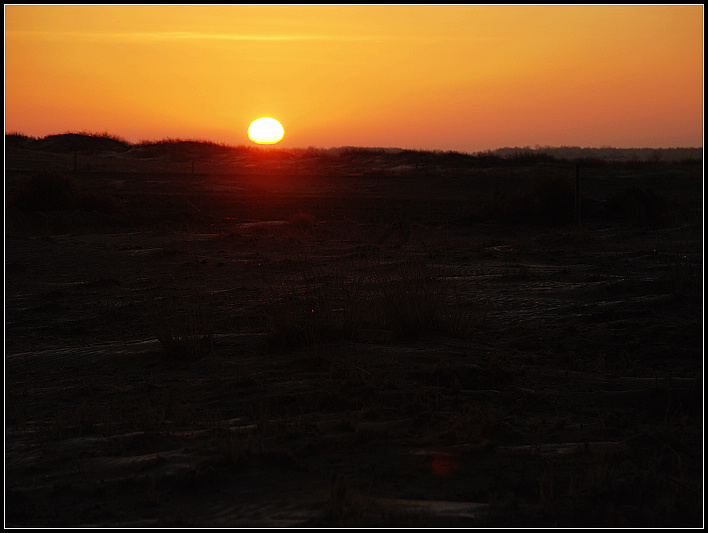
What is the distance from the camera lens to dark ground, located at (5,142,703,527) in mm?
3656

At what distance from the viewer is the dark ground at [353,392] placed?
366 cm

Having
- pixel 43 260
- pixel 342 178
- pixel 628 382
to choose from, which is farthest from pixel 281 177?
pixel 628 382

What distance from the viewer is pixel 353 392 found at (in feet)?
17.6

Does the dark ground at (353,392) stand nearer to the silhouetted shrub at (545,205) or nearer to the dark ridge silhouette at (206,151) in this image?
the silhouetted shrub at (545,205)

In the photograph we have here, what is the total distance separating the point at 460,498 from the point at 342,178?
136 ft

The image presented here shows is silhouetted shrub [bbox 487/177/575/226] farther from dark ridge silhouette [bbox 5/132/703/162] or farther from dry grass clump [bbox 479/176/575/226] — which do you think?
dark ridge silhouette [bbox 5/132/703/162]

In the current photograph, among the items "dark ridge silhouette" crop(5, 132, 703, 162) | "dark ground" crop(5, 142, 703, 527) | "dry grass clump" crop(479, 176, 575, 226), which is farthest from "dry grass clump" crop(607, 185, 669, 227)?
"dark ridge silhouette" crop(5, 132, 703, 162)

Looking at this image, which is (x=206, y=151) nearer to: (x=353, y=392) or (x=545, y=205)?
(x=545, y=205)

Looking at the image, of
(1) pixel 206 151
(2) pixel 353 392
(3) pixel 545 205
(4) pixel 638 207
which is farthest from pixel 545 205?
(1) pixel 206 151

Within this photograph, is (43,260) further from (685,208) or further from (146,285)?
(685,208)

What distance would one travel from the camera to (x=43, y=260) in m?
13.8

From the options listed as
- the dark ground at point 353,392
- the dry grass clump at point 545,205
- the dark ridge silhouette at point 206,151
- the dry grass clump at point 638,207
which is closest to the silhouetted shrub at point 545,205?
the dry grass clump at point 545,205

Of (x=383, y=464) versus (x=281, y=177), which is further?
(x=281, y=177)

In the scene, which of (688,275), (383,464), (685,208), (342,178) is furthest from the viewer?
(342,178)
